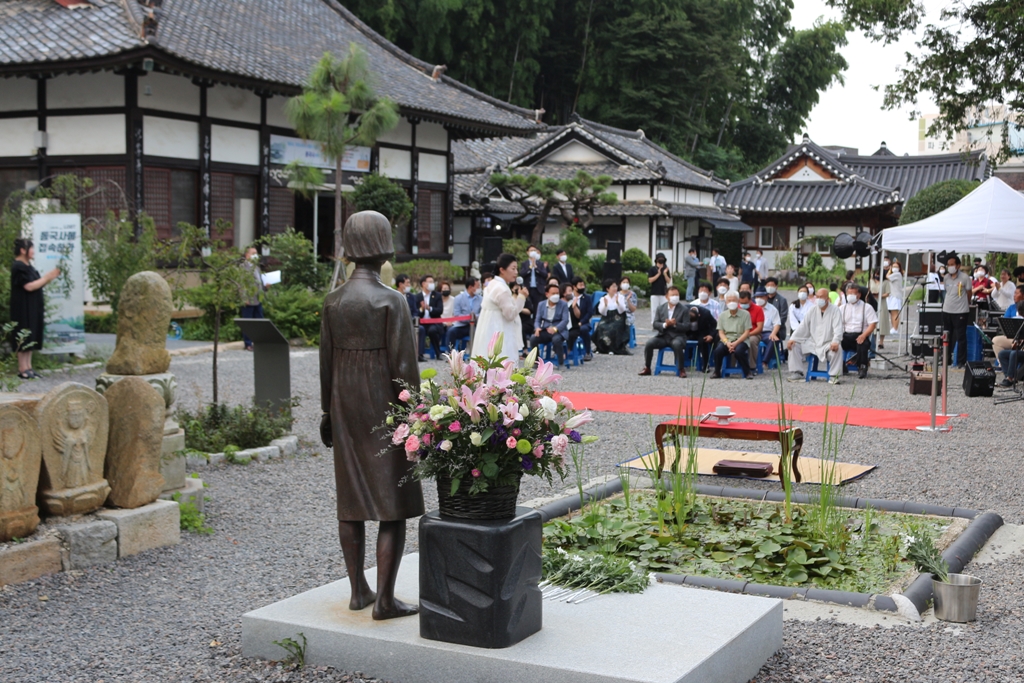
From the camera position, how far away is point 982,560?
5965 mm

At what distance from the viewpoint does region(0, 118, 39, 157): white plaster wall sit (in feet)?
59.8

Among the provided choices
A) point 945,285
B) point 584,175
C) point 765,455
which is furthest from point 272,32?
point 765,455

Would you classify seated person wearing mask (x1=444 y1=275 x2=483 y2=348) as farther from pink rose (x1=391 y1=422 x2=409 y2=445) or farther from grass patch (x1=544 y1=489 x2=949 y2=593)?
pink rose (x1=391 y1=422 x2=409 y2=445)

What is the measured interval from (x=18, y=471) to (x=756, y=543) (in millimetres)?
4157

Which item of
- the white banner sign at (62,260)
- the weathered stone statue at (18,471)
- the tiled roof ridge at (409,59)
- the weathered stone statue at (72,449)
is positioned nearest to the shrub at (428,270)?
the tiled roof ridge at (409,59)

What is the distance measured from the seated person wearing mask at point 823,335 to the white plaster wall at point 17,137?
13.6 metres

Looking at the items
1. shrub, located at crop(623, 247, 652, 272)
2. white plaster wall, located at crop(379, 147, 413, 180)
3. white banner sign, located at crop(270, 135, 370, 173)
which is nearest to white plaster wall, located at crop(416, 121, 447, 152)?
white plaster wall, located at crop(379, 147, 413, 180)

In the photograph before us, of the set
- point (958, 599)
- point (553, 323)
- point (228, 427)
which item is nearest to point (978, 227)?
point (553, 323)

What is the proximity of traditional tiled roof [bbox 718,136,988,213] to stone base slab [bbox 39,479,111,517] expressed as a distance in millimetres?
Answer: 35084

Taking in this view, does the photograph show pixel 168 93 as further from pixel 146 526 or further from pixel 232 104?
pixel 146 526

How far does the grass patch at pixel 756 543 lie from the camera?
18.5 feet

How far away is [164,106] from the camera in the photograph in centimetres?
1795

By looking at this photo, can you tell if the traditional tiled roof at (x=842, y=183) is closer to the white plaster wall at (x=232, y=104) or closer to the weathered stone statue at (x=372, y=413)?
the white plaster wall at (x=232, y=104)

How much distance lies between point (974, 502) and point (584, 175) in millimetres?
21740
